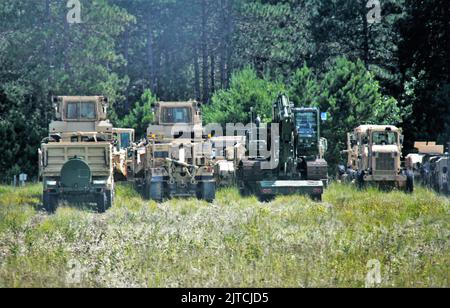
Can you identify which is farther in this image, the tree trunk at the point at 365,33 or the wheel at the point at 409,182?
the tree trunk at the point at 365,33

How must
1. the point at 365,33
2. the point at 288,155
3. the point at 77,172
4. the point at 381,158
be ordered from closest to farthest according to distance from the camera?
the point at 77,172 → the point at 288,155 → the point at 381,158 → the point at 365,33

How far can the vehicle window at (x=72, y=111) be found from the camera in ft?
103

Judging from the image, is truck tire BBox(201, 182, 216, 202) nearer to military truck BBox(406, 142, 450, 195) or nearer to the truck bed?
the truck bed

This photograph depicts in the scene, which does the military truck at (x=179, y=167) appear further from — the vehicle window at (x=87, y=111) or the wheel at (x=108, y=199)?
the wheel at (x=108, y=199)

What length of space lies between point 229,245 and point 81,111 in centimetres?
1610

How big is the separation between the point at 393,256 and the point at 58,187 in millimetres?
12931

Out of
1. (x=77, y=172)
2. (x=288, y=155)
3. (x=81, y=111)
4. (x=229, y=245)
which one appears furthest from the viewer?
(x=81, y=111)

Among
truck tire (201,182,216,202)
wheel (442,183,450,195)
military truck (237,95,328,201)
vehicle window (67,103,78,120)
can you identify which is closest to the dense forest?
wheel (442,183,450,195)

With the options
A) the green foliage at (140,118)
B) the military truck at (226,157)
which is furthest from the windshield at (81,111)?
Result: the green foliage at (140,118)

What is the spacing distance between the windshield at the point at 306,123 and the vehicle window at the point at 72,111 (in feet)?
23.2

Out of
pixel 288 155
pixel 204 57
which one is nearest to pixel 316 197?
pixel 288 155

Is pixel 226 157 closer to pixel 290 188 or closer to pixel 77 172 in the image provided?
pixel 290 188

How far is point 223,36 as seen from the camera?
201 feet

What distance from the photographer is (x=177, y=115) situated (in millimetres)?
32188
